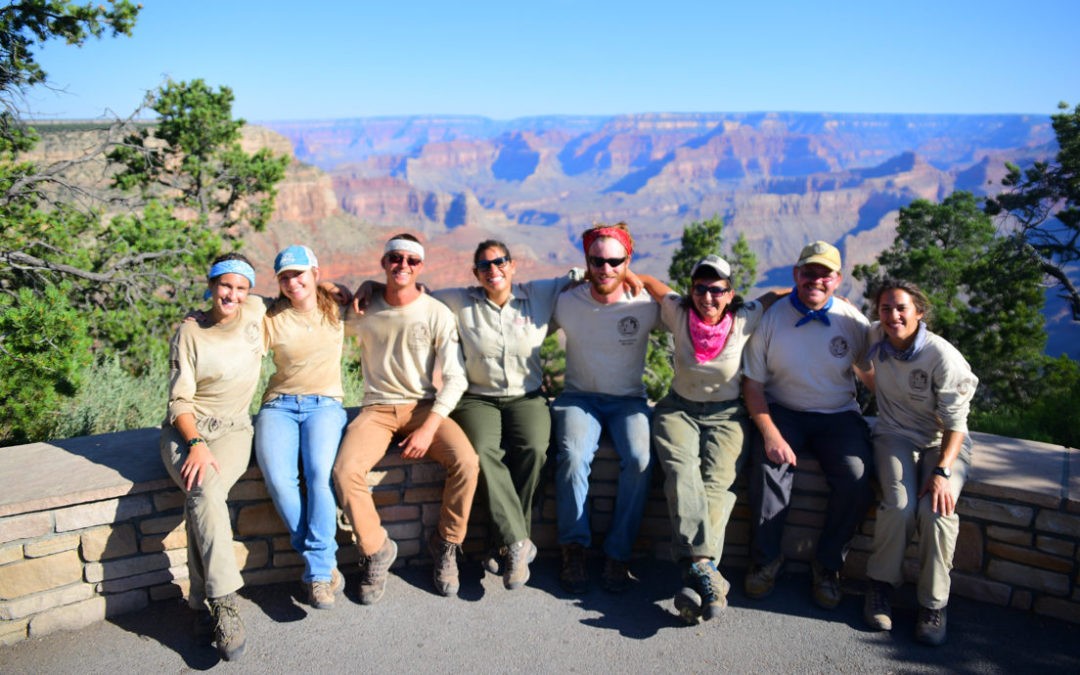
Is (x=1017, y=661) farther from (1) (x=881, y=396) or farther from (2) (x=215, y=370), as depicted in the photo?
(2) (x=215, y=370)

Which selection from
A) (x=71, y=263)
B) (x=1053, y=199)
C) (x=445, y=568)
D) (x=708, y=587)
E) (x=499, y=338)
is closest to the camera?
(x=708, y=587)

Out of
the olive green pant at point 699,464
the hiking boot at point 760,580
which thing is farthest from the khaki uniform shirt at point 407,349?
the hiking boot at point 760,580

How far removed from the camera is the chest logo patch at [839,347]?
4.05 meters

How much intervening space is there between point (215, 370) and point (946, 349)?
3779 mm

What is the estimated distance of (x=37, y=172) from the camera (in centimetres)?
837

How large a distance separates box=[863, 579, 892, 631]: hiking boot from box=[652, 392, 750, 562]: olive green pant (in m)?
0.75

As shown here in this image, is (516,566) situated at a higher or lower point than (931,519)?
lower

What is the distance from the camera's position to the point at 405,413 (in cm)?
410

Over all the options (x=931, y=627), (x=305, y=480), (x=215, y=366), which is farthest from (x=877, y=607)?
(x=215, y=366)

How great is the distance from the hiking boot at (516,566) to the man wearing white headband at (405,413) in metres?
0.27

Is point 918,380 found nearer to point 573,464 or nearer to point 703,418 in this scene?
point 703,418

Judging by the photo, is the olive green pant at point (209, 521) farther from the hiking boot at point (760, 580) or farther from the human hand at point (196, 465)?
the hiking boot at point (760, 580)

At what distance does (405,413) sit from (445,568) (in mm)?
879

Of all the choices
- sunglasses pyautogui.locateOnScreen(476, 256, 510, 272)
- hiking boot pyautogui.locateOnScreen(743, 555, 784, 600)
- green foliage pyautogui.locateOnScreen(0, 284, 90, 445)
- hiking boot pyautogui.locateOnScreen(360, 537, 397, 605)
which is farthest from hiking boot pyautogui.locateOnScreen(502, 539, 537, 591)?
green foliage pyautogui.locateOnScreen(0, 284, 90, 445)
